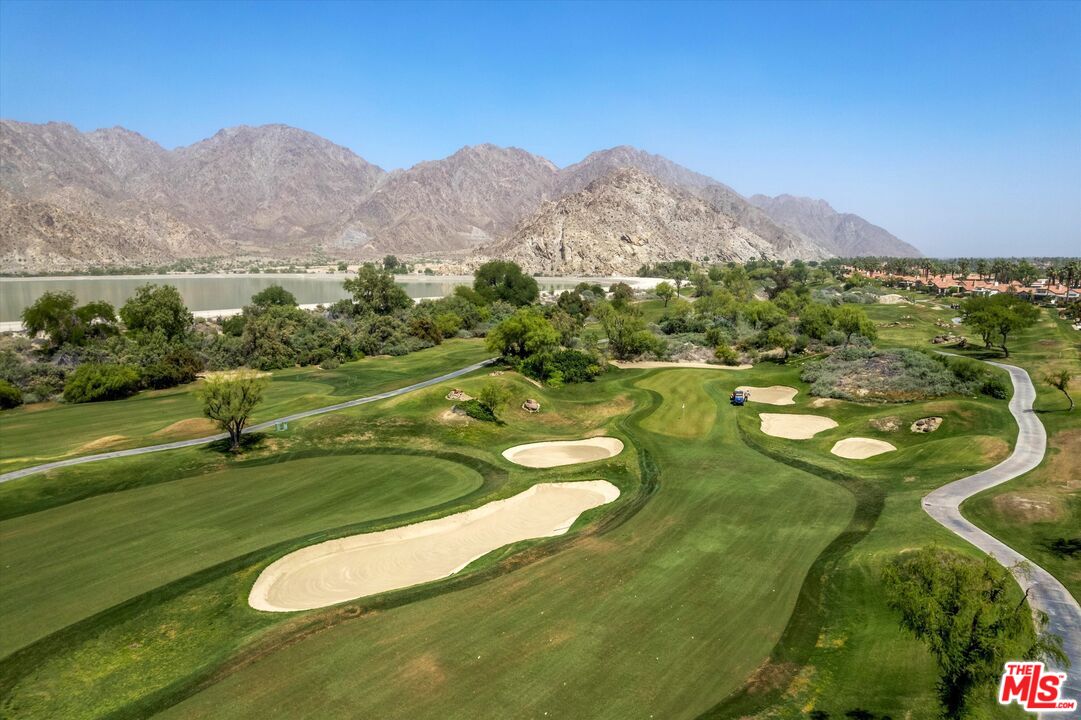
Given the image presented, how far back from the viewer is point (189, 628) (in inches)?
793

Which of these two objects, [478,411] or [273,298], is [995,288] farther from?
[273,298]

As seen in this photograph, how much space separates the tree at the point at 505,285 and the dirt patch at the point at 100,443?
91123mm

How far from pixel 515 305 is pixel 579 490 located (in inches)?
3693

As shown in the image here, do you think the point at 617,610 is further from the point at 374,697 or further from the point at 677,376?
the point at 677,376

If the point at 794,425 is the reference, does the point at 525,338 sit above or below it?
above

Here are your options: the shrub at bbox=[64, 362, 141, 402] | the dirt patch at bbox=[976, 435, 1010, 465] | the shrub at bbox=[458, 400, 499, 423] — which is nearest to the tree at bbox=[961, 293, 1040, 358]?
the dirt patch at bbox=[976, 435, 1010, 465]

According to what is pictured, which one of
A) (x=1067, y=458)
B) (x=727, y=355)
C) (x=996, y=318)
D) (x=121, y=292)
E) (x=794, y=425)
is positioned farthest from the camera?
(x=121, y=292)

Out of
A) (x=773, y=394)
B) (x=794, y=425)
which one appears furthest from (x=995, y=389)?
(x=794, y=425)

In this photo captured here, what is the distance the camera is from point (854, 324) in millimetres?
76125

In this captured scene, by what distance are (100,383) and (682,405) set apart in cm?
5594

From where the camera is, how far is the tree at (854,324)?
7450 centimetres

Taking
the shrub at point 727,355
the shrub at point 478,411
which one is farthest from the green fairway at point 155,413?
the shrub at point 727,355

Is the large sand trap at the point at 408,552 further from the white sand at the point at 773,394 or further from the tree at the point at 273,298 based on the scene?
the tree at the point at 273,298

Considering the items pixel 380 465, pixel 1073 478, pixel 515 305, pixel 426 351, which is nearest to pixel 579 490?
pixel 380 465
